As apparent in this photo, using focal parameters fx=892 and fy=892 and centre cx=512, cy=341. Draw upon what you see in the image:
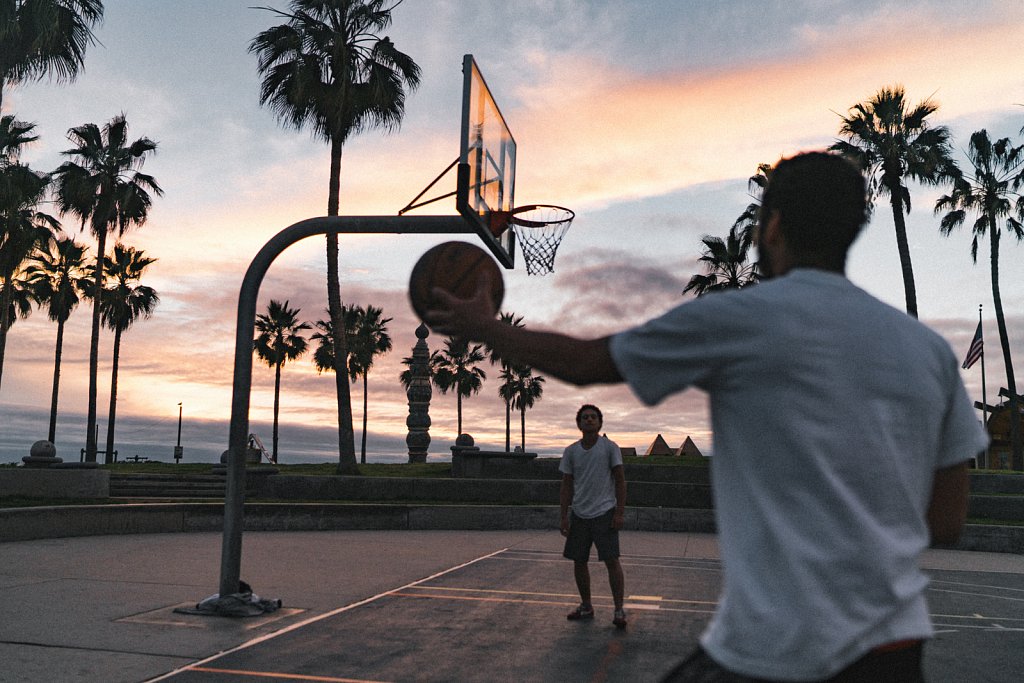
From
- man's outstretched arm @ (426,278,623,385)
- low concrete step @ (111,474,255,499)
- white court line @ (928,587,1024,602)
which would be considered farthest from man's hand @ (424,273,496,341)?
low concrete step @ (111,474,255,499)

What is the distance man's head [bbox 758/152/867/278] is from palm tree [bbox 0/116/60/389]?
97.4 ft

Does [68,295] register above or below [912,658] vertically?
above

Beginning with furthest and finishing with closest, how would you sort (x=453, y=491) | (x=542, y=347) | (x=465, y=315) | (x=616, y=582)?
1. (x=453, y=491)
2. (x=616, y=582)
3. (x=465, y=315)
4. (x=542, y=347)

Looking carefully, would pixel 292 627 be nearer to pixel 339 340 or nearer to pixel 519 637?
pixel 519 637

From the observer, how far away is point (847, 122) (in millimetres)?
34500

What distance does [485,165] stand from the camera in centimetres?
973

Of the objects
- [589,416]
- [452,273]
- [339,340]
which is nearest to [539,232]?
[589,416]

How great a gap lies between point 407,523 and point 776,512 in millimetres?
17772

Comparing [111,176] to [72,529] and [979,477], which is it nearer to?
[72,529]

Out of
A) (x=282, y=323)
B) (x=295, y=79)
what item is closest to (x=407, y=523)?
(x=295, y=79)

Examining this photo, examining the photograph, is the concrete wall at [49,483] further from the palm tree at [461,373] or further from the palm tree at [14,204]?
the palm tree at [461,373]

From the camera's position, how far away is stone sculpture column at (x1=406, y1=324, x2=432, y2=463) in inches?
1387

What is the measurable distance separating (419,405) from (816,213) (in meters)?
33.8

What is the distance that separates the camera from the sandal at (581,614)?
330 inches
